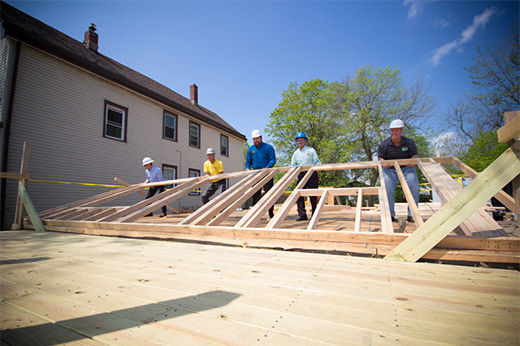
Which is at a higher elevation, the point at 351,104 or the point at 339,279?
the point at 351,104

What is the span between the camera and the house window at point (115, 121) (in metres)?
8.93

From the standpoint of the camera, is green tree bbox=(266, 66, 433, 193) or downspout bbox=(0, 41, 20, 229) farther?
green tree bbox=(266, 66, 433, 193)

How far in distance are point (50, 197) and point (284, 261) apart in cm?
832

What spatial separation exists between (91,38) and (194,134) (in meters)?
6.07

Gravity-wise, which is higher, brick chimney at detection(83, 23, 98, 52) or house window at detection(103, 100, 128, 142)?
brick chimney at detection(83, 23, 98, 52)

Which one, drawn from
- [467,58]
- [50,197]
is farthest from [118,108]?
[467,58]

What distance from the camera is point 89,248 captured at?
2.99 meters

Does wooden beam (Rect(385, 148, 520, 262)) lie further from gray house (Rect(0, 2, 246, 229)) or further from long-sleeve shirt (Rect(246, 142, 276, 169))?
gray house (Rect(0, 2, 246, 229))

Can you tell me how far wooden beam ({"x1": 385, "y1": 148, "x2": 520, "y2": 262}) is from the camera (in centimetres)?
178

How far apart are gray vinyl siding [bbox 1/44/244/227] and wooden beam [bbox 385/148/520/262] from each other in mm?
9165

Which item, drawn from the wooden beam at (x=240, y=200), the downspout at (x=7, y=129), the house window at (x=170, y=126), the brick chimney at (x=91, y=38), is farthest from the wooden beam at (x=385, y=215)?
the brick chimney at (x=91, y=38)

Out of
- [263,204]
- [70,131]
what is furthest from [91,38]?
[263,204]

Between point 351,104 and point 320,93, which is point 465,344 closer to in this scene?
point 351,104

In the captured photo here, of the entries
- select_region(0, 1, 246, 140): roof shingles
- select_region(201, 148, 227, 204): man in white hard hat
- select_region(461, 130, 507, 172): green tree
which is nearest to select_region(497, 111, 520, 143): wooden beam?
select_region(201, 148, 227, 204): man in white hard hat
